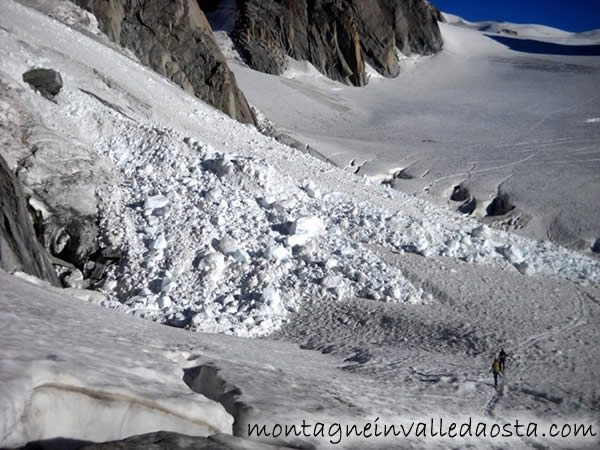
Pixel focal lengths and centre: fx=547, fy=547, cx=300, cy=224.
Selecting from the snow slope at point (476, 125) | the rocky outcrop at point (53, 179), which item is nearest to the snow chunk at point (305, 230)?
the rocky outcrop at point (53, 179)

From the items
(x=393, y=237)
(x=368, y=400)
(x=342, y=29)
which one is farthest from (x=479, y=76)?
(x=368, y=400)

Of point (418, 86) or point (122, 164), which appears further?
point (418, 86)

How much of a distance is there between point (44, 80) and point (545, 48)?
181 ft

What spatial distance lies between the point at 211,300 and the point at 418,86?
4013 cm

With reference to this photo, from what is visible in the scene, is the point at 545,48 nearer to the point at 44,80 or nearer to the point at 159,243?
the point at 44,80

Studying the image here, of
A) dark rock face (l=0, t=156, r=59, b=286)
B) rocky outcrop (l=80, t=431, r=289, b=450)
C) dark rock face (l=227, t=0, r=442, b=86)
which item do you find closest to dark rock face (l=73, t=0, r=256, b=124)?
dark rock face (l=0, t=156, r=59, b=286)

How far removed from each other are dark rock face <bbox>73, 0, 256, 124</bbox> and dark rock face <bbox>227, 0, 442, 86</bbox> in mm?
18377

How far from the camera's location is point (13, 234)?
6.34 metres

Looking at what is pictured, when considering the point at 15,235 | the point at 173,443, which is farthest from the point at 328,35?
the point at 173,443

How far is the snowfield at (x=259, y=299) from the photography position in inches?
149

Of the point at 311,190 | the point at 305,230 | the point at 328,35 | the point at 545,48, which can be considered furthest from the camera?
the point at 545,48

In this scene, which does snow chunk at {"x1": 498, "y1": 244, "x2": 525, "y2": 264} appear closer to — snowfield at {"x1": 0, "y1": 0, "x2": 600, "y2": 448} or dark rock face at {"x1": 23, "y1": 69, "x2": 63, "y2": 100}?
snowfield at {"x1": 0, "y1": 0, "x2": 600, "y2": 448}

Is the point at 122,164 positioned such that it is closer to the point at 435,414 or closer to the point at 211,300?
the point at 211,300

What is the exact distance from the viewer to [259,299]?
8.18 m
